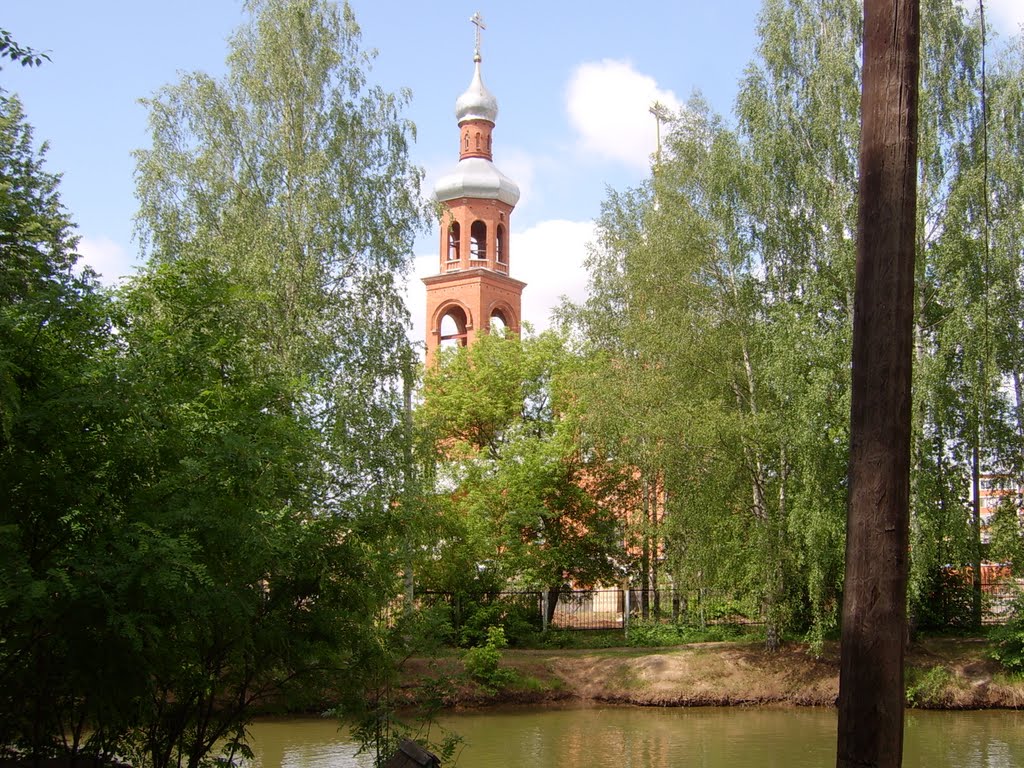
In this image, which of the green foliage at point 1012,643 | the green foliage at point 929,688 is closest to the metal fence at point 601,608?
the green foliage at point 929,688

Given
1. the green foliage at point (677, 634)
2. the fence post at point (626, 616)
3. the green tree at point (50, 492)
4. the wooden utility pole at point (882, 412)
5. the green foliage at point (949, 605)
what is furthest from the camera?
the fence post at point (626, 616)

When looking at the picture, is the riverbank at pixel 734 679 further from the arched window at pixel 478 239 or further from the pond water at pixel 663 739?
the arched window at pixel 478 239

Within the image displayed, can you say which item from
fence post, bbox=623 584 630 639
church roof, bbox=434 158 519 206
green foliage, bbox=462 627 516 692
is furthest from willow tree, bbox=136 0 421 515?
church roof, bbox=434 158 519 206

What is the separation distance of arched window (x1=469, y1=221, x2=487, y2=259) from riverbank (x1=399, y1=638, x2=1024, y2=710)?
30288 mm

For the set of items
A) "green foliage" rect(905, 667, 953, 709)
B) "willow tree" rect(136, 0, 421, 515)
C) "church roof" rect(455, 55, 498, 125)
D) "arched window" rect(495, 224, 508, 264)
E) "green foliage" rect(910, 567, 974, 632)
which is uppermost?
"church roof" rect(455, 55, 498, 125)

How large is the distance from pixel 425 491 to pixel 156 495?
8134 mm

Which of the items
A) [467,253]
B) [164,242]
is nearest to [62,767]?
[164,242]

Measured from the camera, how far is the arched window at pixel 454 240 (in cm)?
5331

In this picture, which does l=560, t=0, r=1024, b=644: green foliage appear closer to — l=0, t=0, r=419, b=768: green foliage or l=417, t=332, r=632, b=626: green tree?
l=417, t=332, r=632, b=626: green tree

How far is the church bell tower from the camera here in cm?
5169

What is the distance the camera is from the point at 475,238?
53469 mm

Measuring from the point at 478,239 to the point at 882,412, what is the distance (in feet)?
159

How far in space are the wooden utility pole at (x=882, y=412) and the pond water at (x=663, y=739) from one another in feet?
38.1

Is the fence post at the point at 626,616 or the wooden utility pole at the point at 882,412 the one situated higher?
the wooden utility pole at the point at 882,412
